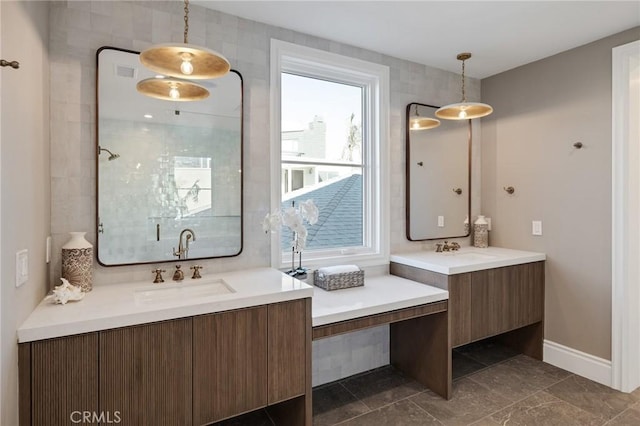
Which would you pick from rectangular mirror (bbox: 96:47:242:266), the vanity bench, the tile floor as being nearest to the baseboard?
the tile floor

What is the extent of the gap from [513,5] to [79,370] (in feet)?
10.1

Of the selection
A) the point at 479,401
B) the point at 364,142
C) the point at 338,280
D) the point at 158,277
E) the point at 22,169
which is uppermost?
the point at 364,142

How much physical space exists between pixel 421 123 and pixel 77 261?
2.76 m

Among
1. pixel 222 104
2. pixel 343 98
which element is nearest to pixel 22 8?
pixel 222 104

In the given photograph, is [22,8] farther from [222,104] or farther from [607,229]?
[607,229]

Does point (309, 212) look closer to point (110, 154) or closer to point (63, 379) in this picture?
point (110, 154)

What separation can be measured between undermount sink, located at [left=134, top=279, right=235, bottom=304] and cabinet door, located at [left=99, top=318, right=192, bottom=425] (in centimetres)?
33

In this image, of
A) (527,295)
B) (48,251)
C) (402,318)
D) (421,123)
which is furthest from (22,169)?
(527,295)

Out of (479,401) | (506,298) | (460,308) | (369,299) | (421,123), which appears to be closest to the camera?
(369,299)

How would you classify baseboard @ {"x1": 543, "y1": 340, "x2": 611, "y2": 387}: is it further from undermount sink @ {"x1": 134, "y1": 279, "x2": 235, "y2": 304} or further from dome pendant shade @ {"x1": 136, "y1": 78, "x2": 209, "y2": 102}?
dome pendant shade @ {"x1": 136, "y1": 78, "x2": 209, "y2": 102}

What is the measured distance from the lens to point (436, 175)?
3307mm

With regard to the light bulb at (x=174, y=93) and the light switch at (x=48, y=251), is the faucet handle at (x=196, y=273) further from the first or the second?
the light bulb at (x=174, y=93)

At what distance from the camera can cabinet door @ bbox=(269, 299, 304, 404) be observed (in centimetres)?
183

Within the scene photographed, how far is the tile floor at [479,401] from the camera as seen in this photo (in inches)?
88.2
